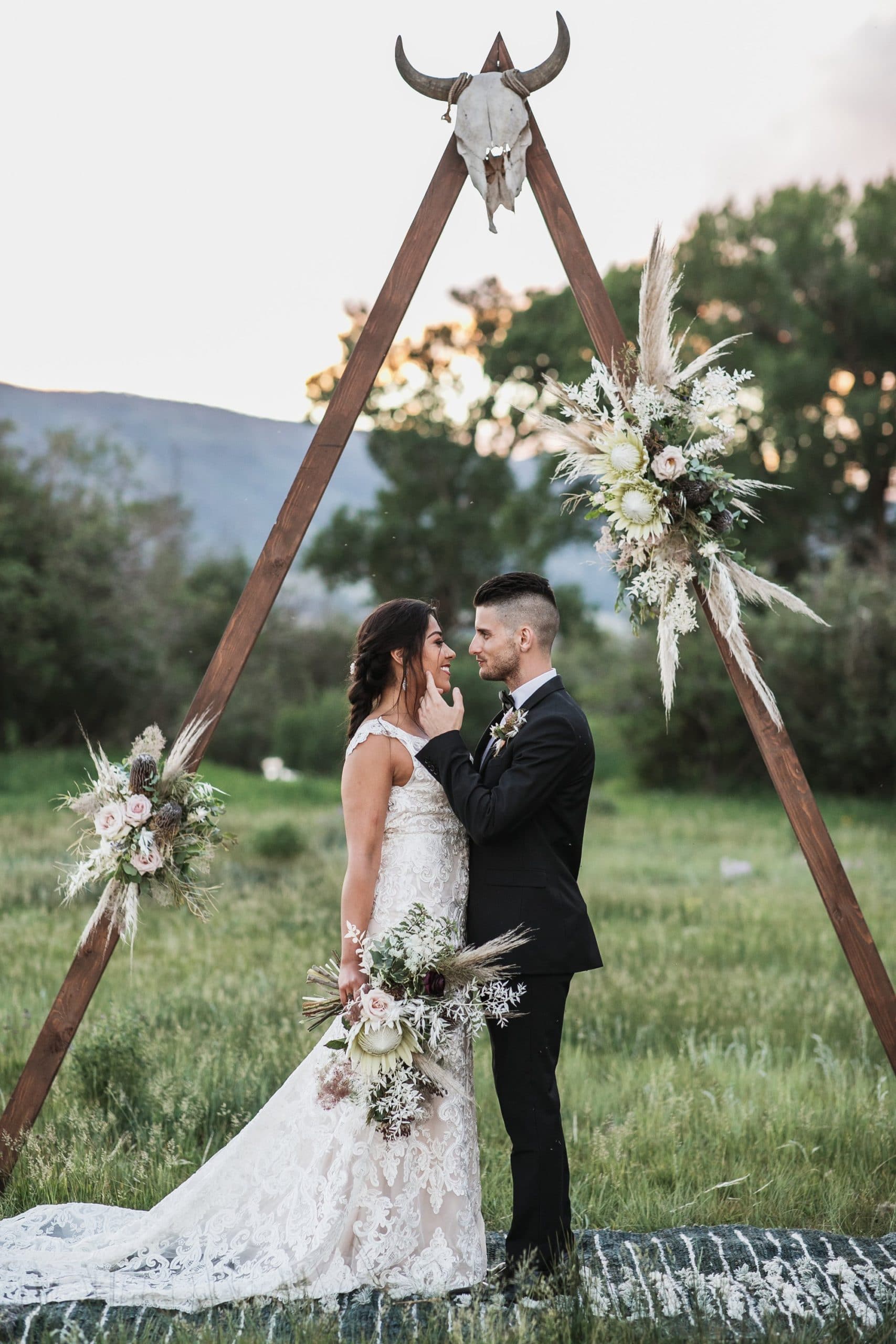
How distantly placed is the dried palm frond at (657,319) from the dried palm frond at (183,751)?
2063 millimetres

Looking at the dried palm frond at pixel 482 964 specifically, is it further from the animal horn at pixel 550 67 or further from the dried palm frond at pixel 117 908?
the animal horn at pixel 550 67

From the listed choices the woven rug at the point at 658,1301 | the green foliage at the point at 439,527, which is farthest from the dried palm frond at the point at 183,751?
the green foliage at the point at 439,527

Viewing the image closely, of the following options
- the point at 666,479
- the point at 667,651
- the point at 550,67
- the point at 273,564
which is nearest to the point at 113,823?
the point at 273,564

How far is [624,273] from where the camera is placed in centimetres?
2681

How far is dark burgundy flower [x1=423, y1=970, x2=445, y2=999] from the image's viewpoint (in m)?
3.80

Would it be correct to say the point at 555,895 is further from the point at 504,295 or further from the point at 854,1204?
the point at 504,295

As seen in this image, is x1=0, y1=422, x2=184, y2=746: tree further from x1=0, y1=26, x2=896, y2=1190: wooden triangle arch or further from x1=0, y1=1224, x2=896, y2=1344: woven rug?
x1=0, y1=1224, x2=896, y2=1344: woven rug

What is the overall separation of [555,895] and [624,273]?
25.1m

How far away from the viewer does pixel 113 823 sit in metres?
4.25

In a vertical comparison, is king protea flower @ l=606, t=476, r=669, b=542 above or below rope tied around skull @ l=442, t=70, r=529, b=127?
below

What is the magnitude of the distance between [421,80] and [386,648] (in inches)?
87.6

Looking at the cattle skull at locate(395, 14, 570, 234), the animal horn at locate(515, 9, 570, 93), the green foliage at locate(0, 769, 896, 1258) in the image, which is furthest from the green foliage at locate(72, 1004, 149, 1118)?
the animal horn at locate(515, 9, 570, 93)

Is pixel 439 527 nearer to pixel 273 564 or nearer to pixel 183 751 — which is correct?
pixel 273 564

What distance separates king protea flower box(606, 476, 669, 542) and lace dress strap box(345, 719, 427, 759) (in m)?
1.11
